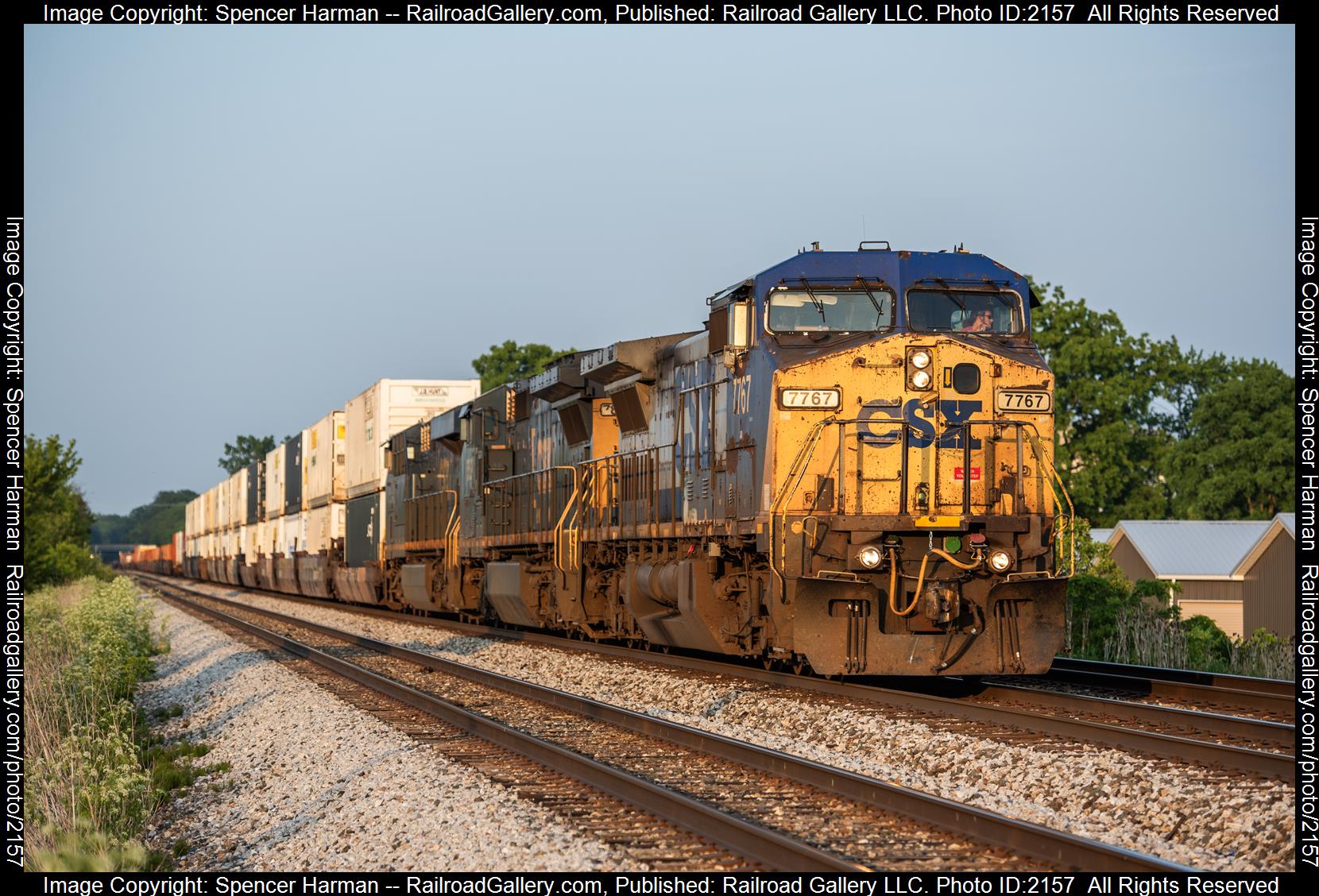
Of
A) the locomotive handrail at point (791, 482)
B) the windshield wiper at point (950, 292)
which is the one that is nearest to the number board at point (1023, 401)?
the windshield wiper at point (950, 292)

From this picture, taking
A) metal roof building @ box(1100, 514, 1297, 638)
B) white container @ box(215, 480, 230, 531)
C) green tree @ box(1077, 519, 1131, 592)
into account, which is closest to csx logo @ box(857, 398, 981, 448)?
green tree @ box(1077, 519, 1131, 592)

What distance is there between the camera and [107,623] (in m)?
19.2

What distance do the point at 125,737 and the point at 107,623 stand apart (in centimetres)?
914

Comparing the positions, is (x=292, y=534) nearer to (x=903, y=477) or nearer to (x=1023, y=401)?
(x=903, y=477)

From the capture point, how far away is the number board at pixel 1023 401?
A: 11.6m

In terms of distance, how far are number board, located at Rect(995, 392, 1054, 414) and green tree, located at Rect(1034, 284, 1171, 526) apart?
40.8 m

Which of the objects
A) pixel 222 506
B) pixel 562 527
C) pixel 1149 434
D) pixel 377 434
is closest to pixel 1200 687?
pixel 562 527

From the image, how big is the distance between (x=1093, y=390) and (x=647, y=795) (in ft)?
165

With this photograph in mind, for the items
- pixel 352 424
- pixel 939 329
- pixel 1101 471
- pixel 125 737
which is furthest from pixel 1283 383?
pixel 125 737

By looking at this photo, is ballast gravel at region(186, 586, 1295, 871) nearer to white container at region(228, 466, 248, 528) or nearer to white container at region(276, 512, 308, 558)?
white container at region(276, 512, 308, 558)

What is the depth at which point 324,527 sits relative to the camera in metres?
35.2

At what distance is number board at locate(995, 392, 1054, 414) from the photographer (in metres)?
11.6

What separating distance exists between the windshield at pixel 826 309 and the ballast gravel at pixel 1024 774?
133 inches

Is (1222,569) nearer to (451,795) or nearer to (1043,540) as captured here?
(1043,540)
